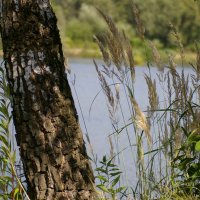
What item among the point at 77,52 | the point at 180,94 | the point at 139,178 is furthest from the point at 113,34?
the point at 77,52

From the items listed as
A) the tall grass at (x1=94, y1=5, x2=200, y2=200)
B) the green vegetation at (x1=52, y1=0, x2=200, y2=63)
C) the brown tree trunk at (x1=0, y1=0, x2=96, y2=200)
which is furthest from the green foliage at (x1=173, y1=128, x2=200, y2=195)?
the green vegetation at (x1=52, y1=0, x2=200, y2=63)

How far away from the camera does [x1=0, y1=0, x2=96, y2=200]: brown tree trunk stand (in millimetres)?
1852

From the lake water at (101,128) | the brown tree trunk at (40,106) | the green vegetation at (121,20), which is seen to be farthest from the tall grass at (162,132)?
the green vegetation at (121,20)

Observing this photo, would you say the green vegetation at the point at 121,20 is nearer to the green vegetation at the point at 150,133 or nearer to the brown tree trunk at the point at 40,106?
the green vegetation at the point at 150,133

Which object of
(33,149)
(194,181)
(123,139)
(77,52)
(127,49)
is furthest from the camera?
(77,52)

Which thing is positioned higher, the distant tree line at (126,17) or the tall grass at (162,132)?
the distant tree line at (126,17)

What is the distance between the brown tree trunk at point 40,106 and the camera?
1.85 metres

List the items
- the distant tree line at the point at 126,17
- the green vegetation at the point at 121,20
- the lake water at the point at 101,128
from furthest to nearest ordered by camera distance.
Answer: the distant tree line at the point at 126,17, the green vegetation at the point at 121,20, the lake water at the point at 101,128

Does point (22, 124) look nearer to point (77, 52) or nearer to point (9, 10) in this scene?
point (9, 10)

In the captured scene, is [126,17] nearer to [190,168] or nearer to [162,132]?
[162,132]

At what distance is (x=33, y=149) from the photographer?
1847 mm

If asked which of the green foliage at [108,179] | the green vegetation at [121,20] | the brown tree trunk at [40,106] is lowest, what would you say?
the green foliage at [108,179]

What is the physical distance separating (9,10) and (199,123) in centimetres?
94

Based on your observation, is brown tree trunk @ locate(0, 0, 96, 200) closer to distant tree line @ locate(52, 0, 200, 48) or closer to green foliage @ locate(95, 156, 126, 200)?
green foliage @ locate(95, 156, 126, 200)
